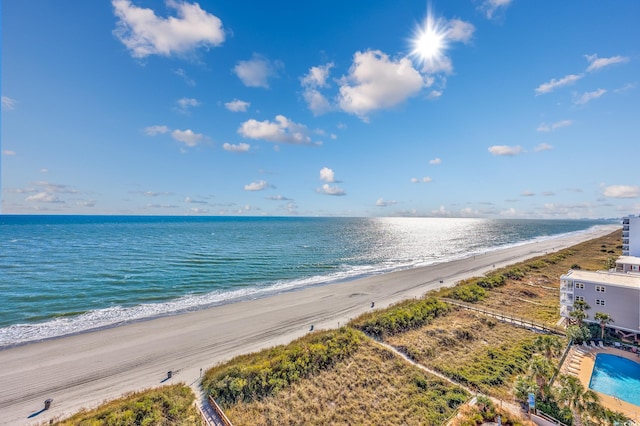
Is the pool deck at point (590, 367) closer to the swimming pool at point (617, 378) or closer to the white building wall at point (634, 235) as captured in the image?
the swimming pool at point (617, 378)

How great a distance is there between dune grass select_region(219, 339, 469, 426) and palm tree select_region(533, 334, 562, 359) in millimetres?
9705

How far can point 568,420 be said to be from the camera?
16.5 metres

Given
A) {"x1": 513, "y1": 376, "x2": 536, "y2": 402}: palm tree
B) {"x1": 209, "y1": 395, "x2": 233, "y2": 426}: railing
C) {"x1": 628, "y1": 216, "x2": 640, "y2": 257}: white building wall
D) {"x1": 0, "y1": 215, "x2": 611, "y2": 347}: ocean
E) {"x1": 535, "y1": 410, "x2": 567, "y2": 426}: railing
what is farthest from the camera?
{"x1": 628, "y1": 216, "x2": 640, "y2": 257}: white building wall

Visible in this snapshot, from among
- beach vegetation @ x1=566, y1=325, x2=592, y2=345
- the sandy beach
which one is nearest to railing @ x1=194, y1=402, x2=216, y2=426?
the sandy beach

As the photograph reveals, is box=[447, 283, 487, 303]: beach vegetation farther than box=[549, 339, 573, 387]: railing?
Yes

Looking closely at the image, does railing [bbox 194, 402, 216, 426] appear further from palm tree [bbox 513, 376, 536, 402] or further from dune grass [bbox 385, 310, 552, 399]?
palm tree [bbox 513, 376, 536, 402]

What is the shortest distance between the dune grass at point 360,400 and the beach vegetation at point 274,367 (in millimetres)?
697

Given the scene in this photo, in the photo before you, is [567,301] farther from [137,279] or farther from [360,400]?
[137,279]

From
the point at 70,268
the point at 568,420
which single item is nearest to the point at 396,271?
the point at 568,420

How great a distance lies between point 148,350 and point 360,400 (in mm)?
21707

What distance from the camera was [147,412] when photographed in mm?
17656

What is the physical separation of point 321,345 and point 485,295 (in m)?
32.3

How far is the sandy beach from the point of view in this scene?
2073 cm

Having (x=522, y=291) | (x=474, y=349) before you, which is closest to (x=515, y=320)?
(x=474, y=349)
